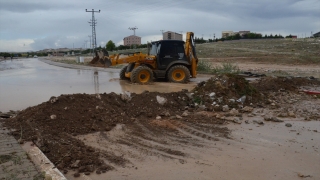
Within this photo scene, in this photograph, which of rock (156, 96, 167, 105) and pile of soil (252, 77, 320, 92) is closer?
rock (156, 96, 167, 105)

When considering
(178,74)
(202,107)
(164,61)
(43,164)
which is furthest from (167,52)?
(43,164)

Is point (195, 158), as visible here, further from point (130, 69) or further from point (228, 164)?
point (130, 69)

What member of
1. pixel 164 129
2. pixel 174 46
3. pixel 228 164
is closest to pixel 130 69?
pixel 174 46

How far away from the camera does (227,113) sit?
31.9 ft

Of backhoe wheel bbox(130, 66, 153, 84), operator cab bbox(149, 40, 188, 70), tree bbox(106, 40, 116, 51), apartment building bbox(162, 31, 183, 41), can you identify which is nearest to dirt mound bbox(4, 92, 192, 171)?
backhoe wheel bbox(130, 66, 153, 84)

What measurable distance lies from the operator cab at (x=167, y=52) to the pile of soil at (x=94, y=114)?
5.12 metres

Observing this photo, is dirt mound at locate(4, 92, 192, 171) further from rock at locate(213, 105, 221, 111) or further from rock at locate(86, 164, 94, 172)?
rock at locate(213, 105, 221, 111)

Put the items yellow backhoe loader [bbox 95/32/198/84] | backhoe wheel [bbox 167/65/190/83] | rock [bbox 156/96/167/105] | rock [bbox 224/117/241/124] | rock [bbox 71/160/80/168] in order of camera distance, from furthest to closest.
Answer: backhoe wheel [bbox 167/65/190/83] → yellow backhoe loader [bbox 95/32/198/84] → rock [bbox 156/96/167/105] → rock [bbox 224/117/241/124] → rock [bbox 71/160/80/168]

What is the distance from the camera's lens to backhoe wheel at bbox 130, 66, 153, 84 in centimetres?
1639

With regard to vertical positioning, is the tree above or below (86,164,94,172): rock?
above

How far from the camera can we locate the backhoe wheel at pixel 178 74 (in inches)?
664

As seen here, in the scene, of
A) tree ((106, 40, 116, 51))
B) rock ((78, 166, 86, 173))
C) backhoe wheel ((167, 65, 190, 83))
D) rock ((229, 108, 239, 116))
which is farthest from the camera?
tree ((106, 40, 116, 51))

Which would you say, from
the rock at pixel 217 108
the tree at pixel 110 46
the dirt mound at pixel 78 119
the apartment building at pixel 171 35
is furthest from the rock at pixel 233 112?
the tree at pixel 110 46

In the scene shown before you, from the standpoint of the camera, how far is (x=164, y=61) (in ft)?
55.3
